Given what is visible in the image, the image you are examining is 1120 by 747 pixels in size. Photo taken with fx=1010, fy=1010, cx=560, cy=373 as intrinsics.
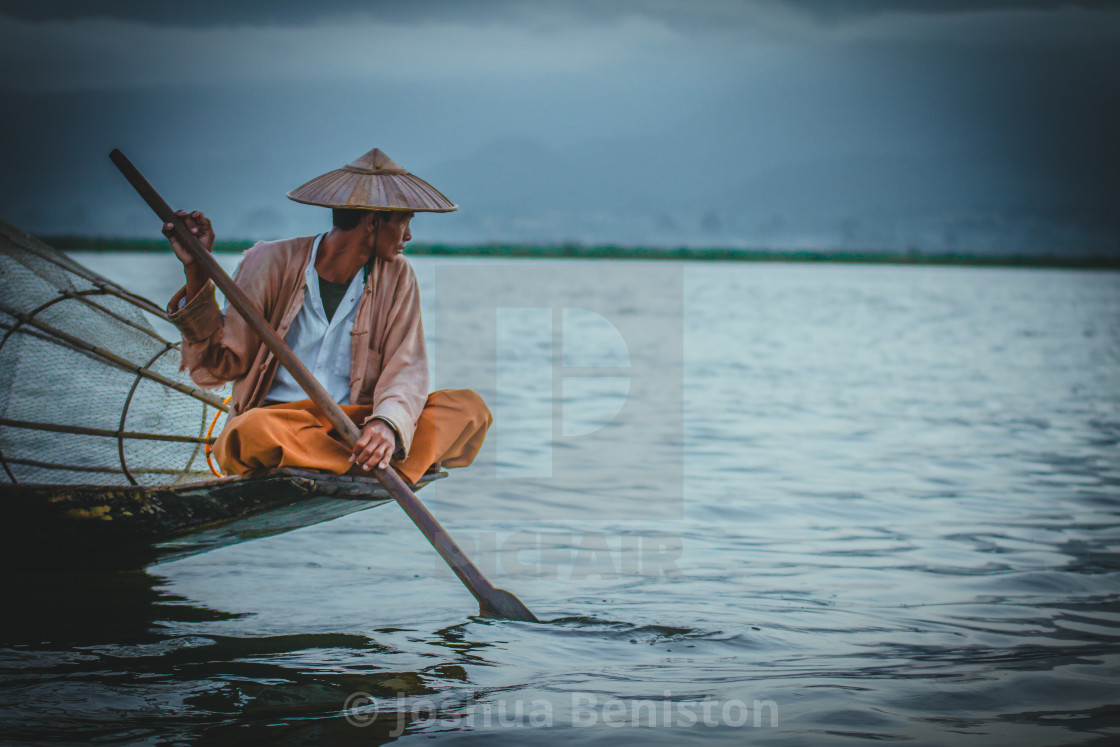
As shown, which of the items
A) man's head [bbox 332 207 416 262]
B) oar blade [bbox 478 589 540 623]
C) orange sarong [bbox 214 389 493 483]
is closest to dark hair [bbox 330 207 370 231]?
man's head [bbox 332 207 416 262]

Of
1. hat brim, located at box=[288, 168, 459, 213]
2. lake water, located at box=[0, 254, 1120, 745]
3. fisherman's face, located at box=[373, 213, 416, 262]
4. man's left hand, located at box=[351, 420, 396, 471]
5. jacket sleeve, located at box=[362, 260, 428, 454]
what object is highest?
hat brim, located at box=[288, 168, 459, 213]

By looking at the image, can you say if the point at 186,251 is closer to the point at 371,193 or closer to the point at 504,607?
the point at 371,193

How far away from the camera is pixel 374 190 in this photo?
124 inches

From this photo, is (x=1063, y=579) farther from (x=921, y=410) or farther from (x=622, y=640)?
(x=921, y=410)

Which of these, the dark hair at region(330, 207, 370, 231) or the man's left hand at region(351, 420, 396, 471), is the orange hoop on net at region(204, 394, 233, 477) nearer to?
the man's left hand at region(351, 420, 396, 471)

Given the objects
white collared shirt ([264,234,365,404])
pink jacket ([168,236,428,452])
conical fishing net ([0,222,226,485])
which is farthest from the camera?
conical fishing net ([0,222,226,485])

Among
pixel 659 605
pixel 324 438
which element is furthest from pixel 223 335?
pixel 659 605

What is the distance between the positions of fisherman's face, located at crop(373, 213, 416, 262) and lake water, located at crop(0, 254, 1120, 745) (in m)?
1.33

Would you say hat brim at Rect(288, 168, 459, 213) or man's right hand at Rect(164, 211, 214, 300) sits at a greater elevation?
hat brim at Rect(288, 168, 459, 213)

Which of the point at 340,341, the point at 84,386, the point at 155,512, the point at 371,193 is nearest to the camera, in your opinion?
the point at 371,193

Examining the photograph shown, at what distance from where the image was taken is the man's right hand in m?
2.96

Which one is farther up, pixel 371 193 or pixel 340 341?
pixel 371 193

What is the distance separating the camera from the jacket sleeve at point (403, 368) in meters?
3.19

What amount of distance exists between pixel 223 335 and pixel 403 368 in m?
0.57
